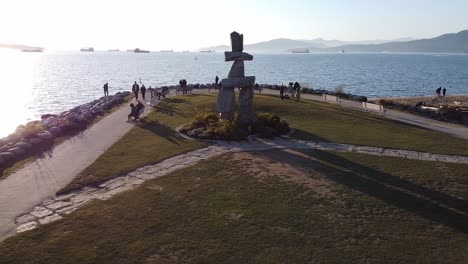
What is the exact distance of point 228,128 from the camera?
22.1 meters

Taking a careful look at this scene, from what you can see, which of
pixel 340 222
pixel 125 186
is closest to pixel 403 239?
pixel 340 222

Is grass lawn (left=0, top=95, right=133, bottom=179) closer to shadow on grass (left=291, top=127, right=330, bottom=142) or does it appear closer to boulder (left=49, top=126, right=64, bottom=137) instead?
boulder (left=49, top=126, right=64, bottom=137)

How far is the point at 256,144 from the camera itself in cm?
2078

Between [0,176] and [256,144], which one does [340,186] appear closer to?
[256,144]

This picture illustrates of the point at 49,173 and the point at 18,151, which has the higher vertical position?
the point at 18,151

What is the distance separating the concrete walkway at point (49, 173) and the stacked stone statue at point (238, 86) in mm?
6668

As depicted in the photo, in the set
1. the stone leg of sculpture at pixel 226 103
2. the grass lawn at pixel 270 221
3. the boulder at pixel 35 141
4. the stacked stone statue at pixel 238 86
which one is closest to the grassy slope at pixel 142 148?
the grass lawn at pixel 270 221

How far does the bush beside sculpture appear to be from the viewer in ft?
71.7

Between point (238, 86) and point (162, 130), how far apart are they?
5.73 m

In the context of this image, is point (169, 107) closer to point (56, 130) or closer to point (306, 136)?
point (56, 130)

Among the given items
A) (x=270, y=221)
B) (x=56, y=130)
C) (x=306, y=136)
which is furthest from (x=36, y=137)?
(x=270, y=221)

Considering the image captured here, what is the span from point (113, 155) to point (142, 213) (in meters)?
7.48

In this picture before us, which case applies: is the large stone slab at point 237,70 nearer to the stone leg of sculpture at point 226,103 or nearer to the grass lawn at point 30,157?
the stone leg of sculpture at point 226,103

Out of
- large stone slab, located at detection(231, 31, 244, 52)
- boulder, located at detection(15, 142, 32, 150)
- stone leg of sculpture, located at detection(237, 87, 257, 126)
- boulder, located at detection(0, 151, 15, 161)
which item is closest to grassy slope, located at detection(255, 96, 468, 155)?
stone leg of sculpture, located at detection(237, 87, 257, 126)
